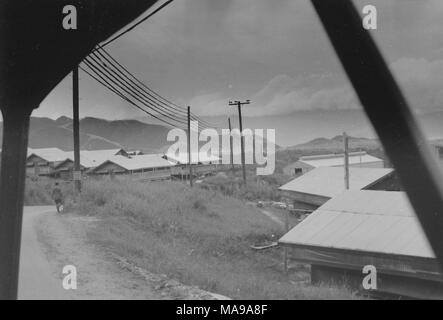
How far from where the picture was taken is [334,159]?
18.3 metres

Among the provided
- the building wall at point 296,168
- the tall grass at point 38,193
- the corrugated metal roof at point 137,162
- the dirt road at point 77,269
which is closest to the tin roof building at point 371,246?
the dirt road at point 77,269

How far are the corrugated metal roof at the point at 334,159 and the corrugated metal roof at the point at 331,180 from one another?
247cm

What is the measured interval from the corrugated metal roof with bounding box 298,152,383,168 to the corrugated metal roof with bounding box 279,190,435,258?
8929 mm

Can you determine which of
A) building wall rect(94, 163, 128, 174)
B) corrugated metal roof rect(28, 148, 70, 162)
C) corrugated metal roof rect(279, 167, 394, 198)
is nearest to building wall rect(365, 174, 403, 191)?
corrugated metal roof rect(279, 167, 394, 198)

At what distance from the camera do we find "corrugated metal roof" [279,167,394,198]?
13.2 meters

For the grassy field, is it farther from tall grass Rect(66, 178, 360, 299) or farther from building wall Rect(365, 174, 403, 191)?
building wall Rect(365, 174, 403, 191)

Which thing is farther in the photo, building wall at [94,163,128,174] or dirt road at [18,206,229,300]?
building wall at [94,163,128,174]

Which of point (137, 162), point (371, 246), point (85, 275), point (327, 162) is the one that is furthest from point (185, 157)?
point (85, 275)

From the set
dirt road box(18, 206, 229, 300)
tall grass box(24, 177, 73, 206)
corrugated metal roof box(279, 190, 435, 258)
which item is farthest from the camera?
tall grass box(24, 177, 73, 206)

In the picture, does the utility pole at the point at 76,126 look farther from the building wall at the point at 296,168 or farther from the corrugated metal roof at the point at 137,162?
the building wall at the point at 296,168

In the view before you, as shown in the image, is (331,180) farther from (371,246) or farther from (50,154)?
(50,154)

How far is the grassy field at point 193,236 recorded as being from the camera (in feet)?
17.1

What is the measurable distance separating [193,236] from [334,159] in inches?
433
